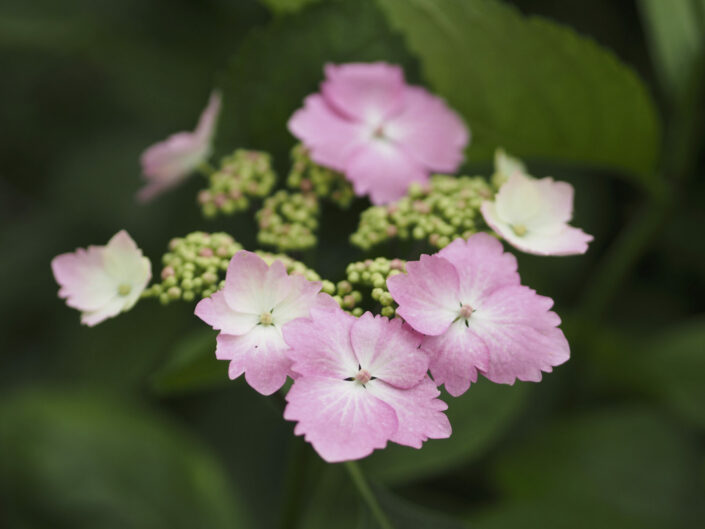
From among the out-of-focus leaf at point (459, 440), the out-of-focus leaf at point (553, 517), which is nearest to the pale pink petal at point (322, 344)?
the out-of-focus leaf at point (459, 440)

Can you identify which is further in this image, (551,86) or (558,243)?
(551,86)

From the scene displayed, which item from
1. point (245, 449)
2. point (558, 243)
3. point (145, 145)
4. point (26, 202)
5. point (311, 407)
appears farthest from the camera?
point (26, 202)

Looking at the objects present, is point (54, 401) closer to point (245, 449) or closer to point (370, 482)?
point (245, 449)

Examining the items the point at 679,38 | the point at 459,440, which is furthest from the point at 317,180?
the point at 679,38

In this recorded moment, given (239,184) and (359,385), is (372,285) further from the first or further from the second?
(239,184)

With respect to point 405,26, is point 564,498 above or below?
below

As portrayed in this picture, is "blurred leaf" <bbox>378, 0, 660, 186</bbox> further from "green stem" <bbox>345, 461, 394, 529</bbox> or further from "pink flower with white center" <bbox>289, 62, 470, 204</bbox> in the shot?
→ "green stem" <bbox>345, 461, 394, 529</bbox>

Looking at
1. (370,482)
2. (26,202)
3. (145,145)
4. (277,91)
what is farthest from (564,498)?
(26,202)

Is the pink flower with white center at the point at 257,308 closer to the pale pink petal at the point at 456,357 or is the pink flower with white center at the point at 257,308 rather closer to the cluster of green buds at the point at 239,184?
the pale pink petal at the point at 456,357
